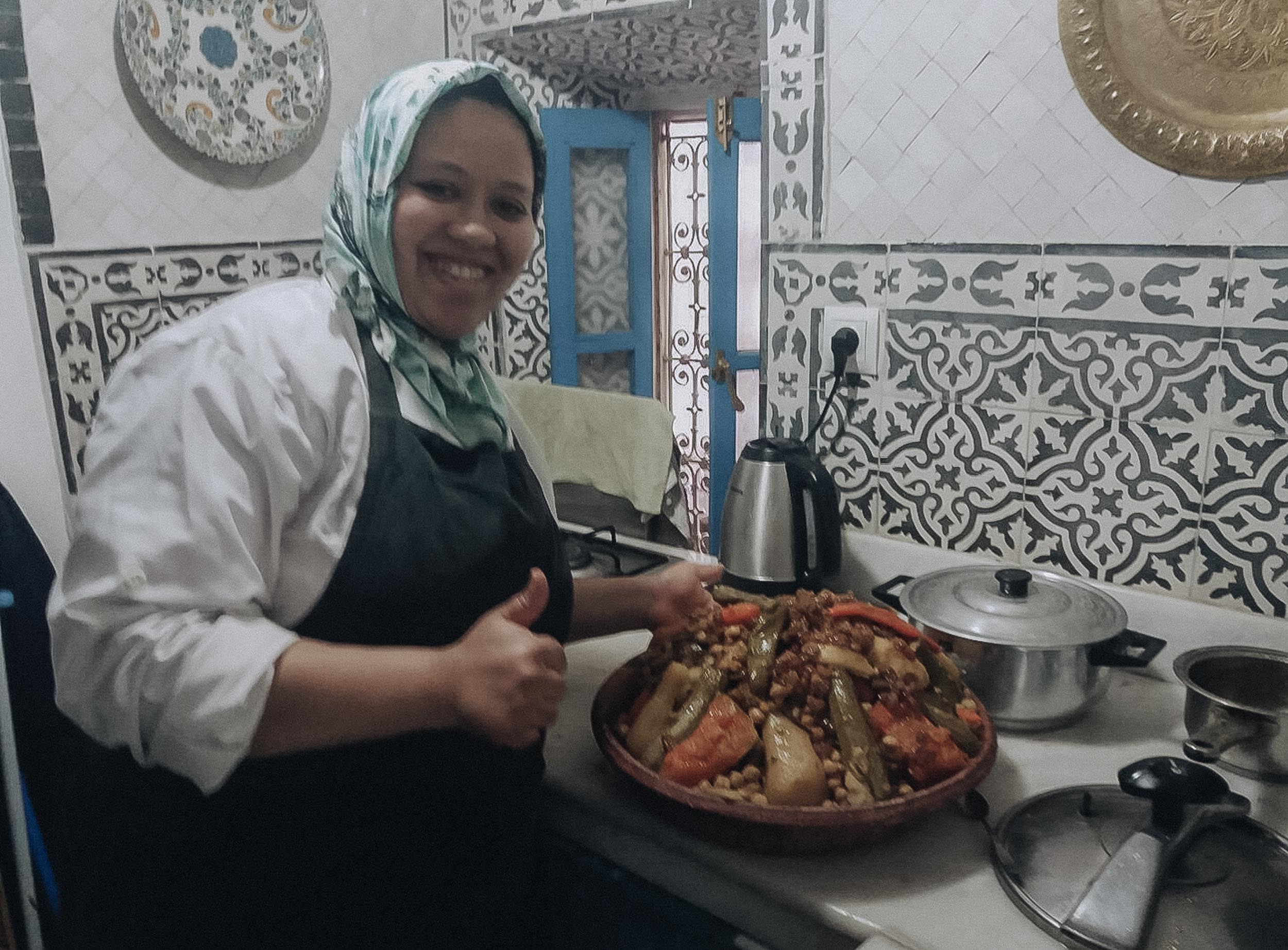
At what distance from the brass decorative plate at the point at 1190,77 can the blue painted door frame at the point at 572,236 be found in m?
1.24

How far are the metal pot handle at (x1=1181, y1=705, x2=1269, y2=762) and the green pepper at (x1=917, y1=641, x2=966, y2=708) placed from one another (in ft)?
0.81

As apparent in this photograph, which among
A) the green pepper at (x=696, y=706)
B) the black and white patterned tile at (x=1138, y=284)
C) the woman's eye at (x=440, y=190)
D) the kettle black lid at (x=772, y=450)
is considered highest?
the woman's eye at (x=440, y=190)

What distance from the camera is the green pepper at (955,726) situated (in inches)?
36.7

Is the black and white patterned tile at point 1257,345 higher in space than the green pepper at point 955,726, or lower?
higher

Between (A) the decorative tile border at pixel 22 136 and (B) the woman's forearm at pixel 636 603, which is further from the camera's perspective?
(A) the decorative tile border at pixel 22 136

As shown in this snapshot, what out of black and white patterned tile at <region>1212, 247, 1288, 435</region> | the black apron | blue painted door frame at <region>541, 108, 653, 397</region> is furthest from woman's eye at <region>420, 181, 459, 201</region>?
blue painted door frame at <region>541, 108, 653, 397</region>

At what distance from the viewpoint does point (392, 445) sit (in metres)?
0.85

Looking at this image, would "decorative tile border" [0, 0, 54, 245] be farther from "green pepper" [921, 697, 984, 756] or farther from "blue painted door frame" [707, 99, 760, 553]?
"green pepper" [921, 697, 984, 756]

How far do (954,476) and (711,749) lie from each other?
0.67m

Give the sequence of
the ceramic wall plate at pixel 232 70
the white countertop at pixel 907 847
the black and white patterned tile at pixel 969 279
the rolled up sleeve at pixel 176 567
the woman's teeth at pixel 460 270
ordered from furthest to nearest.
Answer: the ceramic wall plate at pixel 232 70
the black and white patterned tile at pixel 969 279
the woman's teeth at pixel 460 270
the white countertop at pixel 907 847
the rolled up sleeve at pixel 176 567

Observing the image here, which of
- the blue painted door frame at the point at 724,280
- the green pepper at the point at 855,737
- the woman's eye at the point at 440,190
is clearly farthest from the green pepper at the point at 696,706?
the blue painted door frame at the point at 724,280

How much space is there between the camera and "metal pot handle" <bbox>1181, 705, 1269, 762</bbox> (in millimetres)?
956

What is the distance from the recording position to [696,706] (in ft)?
3.17

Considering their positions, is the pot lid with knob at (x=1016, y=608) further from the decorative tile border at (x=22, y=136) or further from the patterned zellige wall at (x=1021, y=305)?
the decorative tile border at (x=22, y=136)
